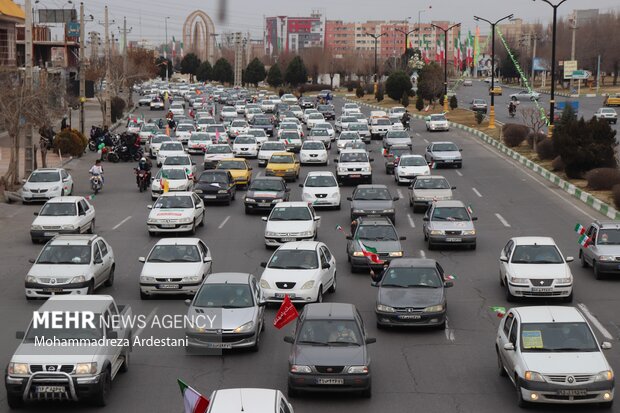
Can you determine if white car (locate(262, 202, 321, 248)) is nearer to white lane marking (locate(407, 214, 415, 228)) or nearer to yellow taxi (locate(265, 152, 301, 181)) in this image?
white lane marking (locate(407, 214, 415, 228))

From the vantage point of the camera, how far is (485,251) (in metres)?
30.5

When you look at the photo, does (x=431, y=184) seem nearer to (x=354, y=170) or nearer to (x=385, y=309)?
(x=354, y=170)

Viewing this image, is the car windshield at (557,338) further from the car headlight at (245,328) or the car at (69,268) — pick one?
the car at (69,268)

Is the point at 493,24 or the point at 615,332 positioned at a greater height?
the point at 493,24

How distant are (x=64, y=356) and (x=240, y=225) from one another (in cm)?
1998

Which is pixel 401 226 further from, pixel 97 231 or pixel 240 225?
pixel 97 231

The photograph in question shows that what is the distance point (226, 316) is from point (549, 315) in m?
6.02

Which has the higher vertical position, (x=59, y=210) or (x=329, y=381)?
(x=59, y=210)

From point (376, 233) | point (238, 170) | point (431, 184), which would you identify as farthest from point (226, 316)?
point (238, 170)

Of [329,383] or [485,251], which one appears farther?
[485,251]

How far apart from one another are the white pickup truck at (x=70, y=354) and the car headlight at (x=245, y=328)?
7.17ft

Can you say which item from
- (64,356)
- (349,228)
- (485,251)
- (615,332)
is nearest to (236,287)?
(64,356)

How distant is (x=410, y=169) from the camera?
44625 mm

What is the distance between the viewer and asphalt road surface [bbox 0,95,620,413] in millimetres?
16453
